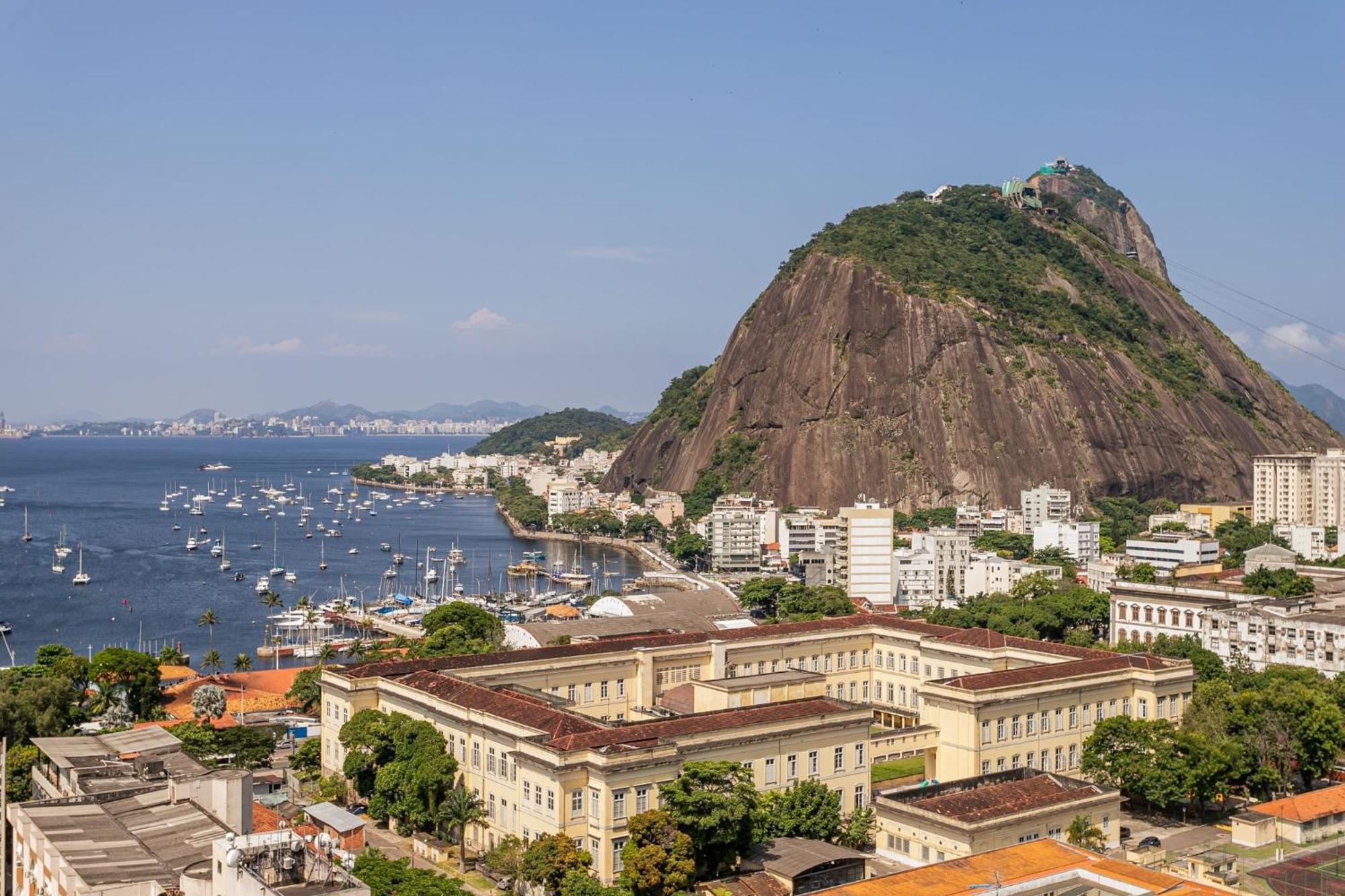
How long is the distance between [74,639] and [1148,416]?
93.6 meters

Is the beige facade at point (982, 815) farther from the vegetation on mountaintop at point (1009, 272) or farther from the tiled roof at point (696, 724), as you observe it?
the vegetation on mountaintop at point (1009, 272)

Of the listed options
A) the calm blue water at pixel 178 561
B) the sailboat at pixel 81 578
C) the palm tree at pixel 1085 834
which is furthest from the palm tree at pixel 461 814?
the sailboat at pixel 81 578

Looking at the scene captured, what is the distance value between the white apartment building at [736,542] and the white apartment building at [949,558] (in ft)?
54.7

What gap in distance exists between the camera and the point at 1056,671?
38.8 meters

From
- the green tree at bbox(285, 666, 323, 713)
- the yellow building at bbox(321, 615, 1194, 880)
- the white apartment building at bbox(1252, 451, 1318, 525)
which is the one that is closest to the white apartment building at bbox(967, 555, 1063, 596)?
the yellow building at bbox(321, 615, 1194, 880)

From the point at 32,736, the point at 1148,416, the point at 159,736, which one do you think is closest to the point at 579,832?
the point at 159,736

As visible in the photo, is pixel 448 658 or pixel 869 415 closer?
pixel 448 658

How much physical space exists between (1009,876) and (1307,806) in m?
11.3

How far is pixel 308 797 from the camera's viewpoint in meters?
36.2

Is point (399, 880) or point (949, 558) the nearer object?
point (399, 880)

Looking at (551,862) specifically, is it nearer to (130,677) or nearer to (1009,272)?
(130,677)

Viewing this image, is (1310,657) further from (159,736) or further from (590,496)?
(590,496)

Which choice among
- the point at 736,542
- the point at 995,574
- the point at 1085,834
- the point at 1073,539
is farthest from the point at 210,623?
the point at 1073,539

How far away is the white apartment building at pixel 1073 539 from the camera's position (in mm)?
91188
